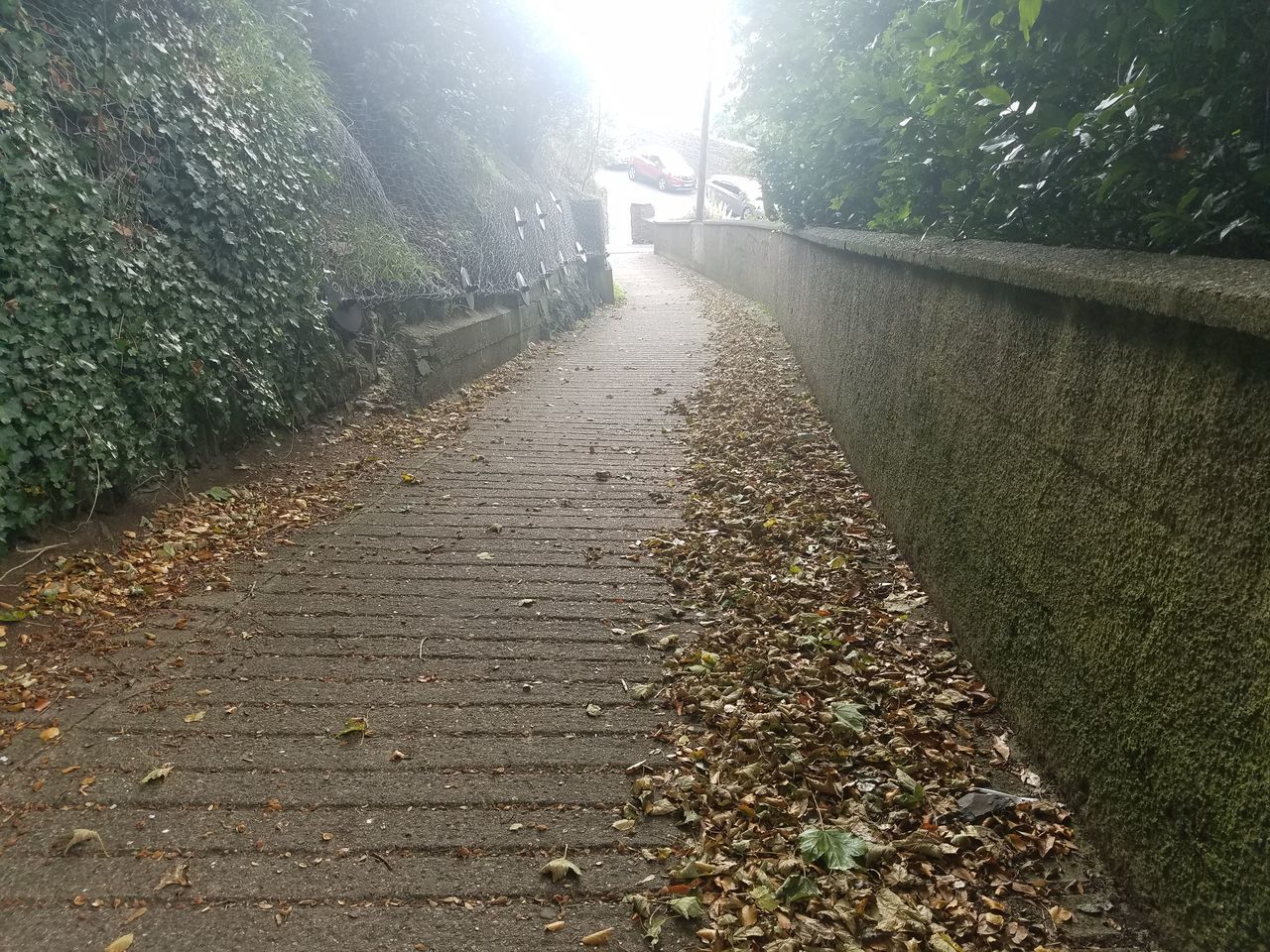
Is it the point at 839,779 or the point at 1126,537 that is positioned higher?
the point at 1126,537

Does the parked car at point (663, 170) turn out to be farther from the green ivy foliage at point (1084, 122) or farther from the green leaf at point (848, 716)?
the green leaf at point (848, 716)

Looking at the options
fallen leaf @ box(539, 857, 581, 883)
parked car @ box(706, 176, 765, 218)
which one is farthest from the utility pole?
fallen leaf @ box(539, 857, 581, 883)

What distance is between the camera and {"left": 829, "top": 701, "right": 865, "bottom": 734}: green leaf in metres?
3.42

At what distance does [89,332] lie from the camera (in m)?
4.82

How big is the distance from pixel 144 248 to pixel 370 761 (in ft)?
12.5

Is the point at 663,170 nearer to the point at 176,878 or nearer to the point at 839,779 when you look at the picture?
the point at 839,779

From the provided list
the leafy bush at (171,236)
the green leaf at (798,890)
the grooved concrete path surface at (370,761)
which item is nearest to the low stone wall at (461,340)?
the leafy bush at (171,236)

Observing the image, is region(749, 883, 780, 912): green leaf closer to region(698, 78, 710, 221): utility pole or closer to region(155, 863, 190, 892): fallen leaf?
region(155, 863, 190, 892): fallen leaf

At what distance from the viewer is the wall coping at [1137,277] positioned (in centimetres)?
203

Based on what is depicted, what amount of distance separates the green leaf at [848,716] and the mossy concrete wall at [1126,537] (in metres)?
0.54

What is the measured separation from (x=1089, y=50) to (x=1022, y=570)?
1893 mm

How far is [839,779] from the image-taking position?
315 cm

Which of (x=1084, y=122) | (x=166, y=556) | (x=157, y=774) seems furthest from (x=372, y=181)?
(x=1084, y=122)

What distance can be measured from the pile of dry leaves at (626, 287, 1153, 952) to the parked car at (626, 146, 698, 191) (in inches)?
1638
